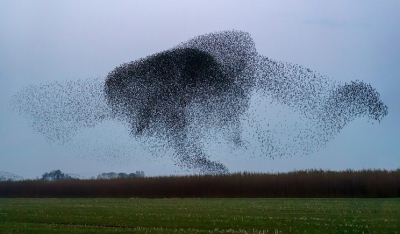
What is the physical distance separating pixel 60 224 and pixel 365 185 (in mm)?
30694

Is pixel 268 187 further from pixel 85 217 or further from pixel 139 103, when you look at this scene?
pixel 85 217

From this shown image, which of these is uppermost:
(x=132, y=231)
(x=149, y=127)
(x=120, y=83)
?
(x=120, y=83)

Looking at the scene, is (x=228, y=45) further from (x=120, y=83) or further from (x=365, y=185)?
(x=365, y=185)

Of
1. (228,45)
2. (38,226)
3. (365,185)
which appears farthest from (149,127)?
(38,226)

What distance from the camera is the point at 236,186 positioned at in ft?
156

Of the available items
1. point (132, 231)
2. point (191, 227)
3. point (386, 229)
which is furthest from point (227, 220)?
point (386, 229)

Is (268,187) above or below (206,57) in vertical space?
below

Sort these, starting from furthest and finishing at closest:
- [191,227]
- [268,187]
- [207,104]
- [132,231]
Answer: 1. [268,187]
2. [207,104]
3. [191,227]
4. [132,231]

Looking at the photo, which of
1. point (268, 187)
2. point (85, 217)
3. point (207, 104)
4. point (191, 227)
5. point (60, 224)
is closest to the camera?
point (191, 227)

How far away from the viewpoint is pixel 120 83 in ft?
143

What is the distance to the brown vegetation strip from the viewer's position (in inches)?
1692

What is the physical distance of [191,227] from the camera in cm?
1584

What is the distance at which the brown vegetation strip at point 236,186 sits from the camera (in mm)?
42969

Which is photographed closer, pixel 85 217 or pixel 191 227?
pixel 191 227
